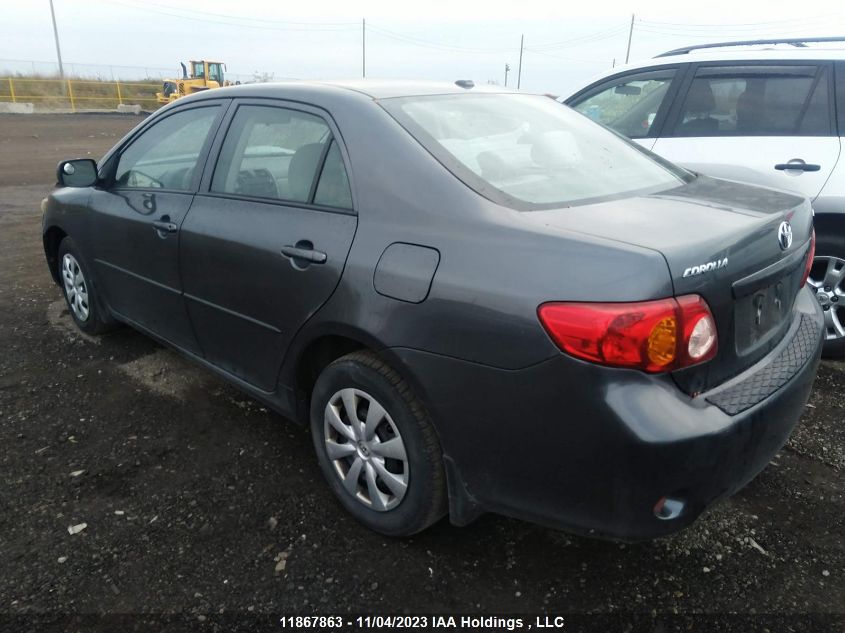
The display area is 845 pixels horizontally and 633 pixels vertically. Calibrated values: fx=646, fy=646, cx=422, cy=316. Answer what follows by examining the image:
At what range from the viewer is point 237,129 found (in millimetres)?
2928

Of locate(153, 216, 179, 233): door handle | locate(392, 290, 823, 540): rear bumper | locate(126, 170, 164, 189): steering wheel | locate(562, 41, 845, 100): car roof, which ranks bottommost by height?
locate(392, 290, 823, 540): rear bumper

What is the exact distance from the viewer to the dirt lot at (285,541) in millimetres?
2176

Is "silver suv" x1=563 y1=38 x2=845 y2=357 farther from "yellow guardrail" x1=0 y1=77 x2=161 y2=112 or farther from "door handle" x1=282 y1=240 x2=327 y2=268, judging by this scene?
"yellow guardrail" x1=0 y1=77 x2=161 y2=112

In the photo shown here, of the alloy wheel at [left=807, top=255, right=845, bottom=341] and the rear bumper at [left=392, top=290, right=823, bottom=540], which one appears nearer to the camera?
the rear bumper at [left=392, top=290, right=823, bottom=540]

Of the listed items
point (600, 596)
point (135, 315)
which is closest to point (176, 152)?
point (135, 315)

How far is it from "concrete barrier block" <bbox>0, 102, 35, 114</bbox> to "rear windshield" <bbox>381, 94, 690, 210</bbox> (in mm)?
35951

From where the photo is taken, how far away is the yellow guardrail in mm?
34500

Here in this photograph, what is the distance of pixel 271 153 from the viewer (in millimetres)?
2770

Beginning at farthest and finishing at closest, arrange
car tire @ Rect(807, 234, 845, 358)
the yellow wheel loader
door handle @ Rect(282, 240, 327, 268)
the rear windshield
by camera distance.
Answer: the yellow wheel loader < car tire @ Rect(807, 234, 845, 358) < door handle @ Rect(282, 240, 327, 268) < the rear windshield

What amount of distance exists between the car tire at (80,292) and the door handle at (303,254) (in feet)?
7.13

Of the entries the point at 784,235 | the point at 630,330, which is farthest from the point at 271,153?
the point at 784,235

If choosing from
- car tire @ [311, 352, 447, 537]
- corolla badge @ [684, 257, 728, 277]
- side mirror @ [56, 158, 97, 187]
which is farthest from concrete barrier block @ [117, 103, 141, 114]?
corolla badge @ [684, 257, 728, 277]

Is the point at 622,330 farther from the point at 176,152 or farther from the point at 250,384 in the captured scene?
the point at 176,152

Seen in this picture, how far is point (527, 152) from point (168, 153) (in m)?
2.00
